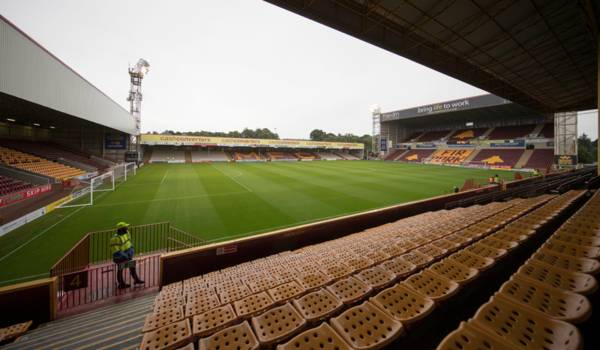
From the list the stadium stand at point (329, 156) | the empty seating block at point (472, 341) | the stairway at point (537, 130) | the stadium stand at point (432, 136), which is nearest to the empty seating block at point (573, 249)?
the empty seating block at point (472, 341)

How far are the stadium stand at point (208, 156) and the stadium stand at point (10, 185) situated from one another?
1405 inches

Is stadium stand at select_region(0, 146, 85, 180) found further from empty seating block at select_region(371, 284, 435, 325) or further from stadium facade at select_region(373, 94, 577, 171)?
stadium facade at select_region(373, 94, 577, 171)

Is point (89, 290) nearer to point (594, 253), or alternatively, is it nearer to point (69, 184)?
point (594, 253)

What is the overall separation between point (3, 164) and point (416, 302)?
23064mm

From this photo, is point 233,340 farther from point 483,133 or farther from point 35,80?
point 483,133

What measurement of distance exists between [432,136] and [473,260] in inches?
2601

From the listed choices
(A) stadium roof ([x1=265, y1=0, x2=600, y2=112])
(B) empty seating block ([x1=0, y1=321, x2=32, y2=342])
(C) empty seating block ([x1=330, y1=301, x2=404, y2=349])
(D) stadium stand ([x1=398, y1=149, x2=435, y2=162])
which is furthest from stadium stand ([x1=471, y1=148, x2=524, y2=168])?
(B) empty seating block ([x1=0, y1=321, x2=32, y2=342])

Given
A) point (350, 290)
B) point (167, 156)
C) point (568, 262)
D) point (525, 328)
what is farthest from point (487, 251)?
point (167, 156)

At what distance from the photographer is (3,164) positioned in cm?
1397

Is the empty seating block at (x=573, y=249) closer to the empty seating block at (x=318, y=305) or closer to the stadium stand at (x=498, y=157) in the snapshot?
the empty seating block at (x=318, y=305)

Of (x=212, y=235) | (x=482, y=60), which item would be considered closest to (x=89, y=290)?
(x=212, y=235)

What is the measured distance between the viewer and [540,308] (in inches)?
69.4

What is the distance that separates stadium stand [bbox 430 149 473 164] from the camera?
46500 mm

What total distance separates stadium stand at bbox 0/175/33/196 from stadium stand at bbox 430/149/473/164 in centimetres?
5769
